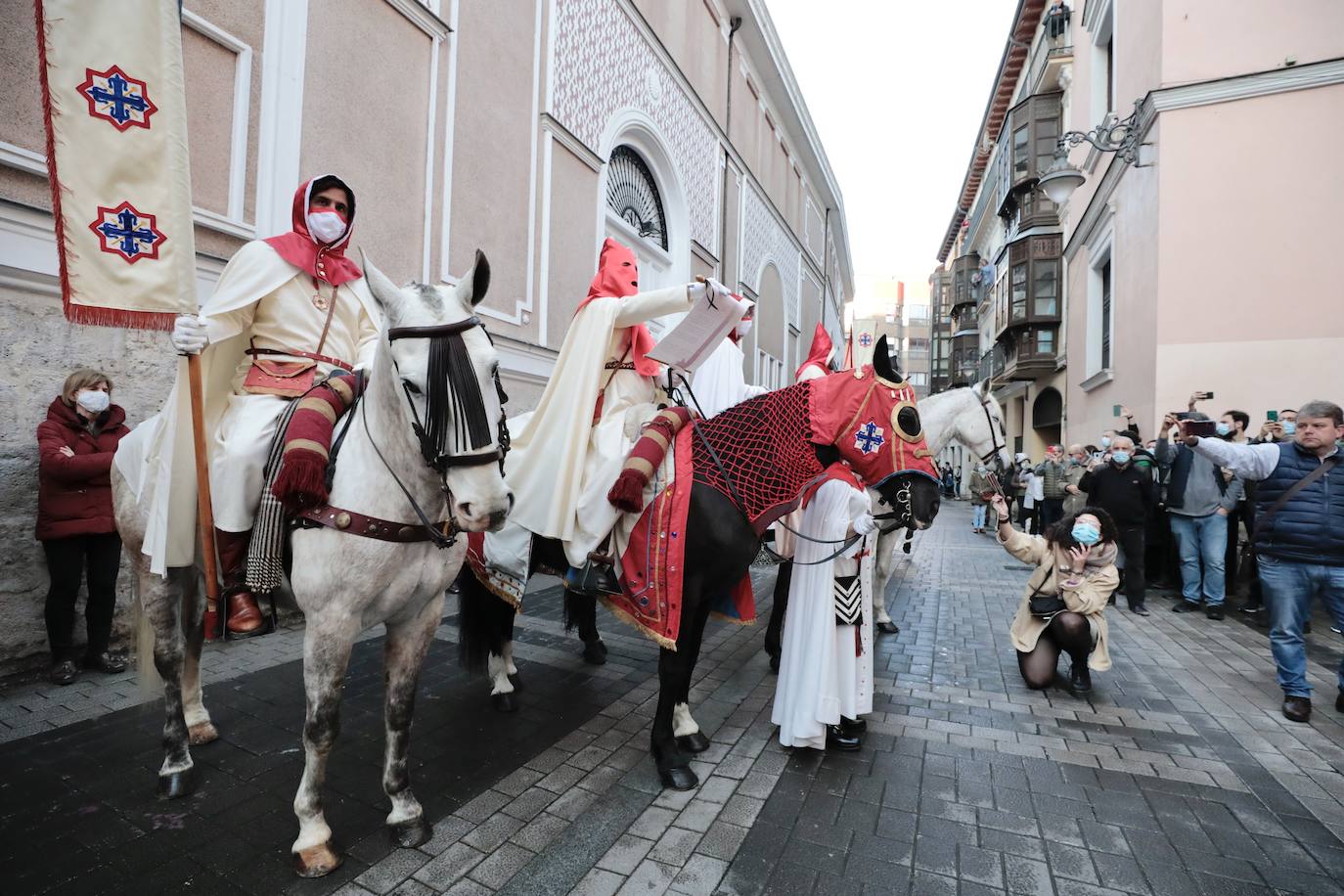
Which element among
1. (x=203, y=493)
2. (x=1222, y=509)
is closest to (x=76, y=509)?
(x=203, y=493)

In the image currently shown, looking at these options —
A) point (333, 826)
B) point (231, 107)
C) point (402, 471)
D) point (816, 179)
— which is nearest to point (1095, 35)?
point (816, 179)

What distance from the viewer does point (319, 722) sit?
2.38 metres

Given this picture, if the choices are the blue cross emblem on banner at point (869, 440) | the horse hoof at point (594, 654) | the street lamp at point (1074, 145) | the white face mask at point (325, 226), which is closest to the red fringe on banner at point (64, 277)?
the white face mask at point (325, 226)

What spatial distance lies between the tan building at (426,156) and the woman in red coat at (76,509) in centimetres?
21

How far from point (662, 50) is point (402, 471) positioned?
39.0 ft

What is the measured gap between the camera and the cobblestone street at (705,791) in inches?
94.3

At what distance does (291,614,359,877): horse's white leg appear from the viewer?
2.34 meters

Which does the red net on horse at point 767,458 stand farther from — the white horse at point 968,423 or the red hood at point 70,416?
the red hood at point 70,416

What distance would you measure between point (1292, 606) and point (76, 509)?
7.84 metres

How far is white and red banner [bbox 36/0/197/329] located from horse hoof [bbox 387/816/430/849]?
2188 millimetres

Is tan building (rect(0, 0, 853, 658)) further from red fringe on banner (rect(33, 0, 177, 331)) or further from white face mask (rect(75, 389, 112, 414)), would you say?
red fringe on banner (rect(33, 0, 177, 331))

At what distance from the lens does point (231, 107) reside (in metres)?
4.94

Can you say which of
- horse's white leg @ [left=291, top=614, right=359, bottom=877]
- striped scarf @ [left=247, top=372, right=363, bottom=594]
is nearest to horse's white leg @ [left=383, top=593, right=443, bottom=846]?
horse's white leg @ [left=291, top=614, right=359, bottom=877]

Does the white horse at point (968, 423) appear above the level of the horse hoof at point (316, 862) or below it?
above
